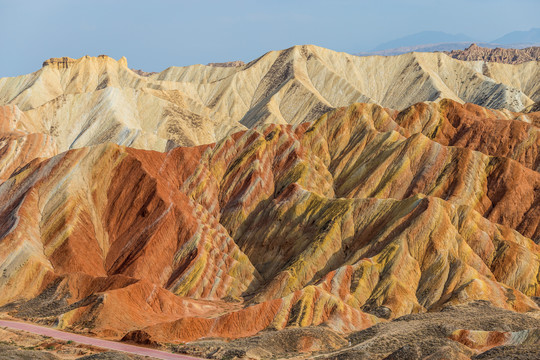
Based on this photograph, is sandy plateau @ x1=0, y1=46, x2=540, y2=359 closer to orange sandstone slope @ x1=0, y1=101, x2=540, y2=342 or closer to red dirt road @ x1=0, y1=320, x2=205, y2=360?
orange sandstone slope @ x1=0, y1=101, x2=540, y2=342

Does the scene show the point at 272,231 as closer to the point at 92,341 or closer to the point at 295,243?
the point at 295,243

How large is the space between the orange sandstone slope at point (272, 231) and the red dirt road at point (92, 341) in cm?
311

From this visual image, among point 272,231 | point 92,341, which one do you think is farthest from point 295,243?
point 92,341

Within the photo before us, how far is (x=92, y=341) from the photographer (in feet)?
232

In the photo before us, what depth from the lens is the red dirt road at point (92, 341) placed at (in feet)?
219

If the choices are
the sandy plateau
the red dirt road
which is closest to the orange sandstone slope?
the sandy plateau

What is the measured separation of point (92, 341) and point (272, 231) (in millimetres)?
43916

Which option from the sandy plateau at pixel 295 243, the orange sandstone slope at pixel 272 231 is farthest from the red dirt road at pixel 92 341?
the orange sandstone slope at pixel 272 231

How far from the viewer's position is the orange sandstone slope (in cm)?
8575

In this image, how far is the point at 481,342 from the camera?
6378cm

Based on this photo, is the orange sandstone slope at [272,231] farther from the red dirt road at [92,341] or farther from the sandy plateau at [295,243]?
the red dirt road at [92,341]

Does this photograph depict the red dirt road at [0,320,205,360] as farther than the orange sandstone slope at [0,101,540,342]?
No

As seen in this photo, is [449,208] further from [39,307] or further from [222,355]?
[39,307]

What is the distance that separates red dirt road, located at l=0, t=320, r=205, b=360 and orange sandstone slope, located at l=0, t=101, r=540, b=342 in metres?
3.11
